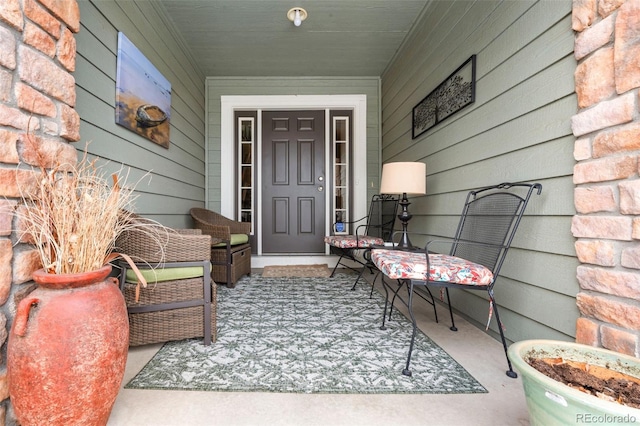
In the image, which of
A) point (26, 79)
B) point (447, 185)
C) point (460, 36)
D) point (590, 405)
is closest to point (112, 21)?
point (26, 79)

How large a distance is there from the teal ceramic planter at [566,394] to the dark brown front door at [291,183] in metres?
3.21

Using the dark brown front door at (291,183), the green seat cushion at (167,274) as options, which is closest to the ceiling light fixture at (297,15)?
the dark brown front door at (291,183)

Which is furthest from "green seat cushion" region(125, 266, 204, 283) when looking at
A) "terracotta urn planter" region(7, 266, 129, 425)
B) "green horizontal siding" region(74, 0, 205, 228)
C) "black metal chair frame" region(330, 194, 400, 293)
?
"black metal chair frame" region(330, 194, 400, 293)

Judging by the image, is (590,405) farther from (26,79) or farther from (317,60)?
(317,60)

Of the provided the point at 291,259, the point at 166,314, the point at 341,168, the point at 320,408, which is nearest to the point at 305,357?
the point at 320,408

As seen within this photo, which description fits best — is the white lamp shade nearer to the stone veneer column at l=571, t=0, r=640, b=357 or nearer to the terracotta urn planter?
the stone veneer column at l=571, t=0, r=640, b=357

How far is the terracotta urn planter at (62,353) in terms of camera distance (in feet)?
2.62

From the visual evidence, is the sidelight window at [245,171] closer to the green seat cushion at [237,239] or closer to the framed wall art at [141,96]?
the green seat cushion at [237,239]

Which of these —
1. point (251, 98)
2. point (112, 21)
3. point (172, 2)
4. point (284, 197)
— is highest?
point (172, 2)

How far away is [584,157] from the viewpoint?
1.19m

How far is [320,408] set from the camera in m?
1.08

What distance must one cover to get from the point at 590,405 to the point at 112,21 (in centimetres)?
284

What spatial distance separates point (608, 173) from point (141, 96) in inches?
110

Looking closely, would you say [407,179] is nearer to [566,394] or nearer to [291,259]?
[566,394]
